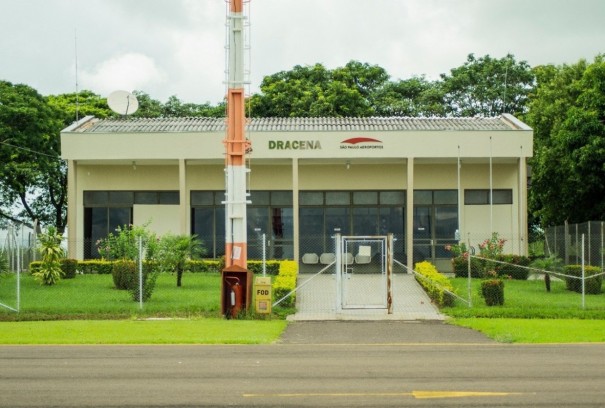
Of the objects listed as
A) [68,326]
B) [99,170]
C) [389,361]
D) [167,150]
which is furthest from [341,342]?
[99,170]

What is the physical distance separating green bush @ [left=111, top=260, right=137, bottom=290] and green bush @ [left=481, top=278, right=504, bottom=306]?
10381 millimetres

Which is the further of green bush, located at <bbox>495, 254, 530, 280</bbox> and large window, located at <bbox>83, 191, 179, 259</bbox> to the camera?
large window, located at <bbox>83, 191, 179, 259</bbox>

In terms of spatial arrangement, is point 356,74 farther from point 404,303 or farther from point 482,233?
point 404,303

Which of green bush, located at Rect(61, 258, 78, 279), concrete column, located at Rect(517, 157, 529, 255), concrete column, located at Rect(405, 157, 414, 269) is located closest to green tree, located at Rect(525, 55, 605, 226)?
concrete column, located at Rect(517, 157, 529, 255)

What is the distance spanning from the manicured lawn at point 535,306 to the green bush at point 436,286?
1.25 feet

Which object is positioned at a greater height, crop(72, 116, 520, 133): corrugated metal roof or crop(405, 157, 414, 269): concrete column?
crop(72, 116, 520, 133): corrugated metal roof

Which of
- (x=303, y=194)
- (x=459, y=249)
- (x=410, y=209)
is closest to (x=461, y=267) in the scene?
(x=459, y=249)

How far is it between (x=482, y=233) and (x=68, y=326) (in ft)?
72.5

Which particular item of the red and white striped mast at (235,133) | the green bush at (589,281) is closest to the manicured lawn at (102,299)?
the red and white striped mast at (235,133)

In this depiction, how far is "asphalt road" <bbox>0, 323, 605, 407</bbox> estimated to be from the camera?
12.2 meters

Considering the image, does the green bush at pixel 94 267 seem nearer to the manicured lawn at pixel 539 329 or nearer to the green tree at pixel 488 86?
the manicured lawn at pixel 539 329

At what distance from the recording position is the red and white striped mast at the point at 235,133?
27.1 m

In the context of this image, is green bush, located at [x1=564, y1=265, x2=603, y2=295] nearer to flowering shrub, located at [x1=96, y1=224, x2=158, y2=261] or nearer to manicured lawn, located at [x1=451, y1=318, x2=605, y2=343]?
manicured lawn, located at [x1=451, y1=318, x2=605, y2=343]

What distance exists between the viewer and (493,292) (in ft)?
90.3
